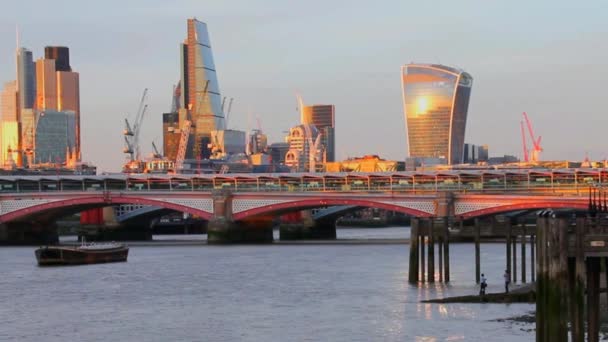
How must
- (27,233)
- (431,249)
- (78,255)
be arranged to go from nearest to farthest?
(431,249), (78,255), (27,233)

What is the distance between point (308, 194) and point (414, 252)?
40989mm

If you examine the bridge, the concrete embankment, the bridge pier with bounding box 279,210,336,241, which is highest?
the bridge

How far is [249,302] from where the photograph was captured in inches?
2222

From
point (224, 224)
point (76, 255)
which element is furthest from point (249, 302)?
point (224, 224)

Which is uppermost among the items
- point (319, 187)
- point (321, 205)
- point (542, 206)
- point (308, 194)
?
point (319, 187)

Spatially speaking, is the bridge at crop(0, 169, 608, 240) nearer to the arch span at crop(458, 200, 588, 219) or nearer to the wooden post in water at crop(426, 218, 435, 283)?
the arch span at crop(458, 200, 588, 219)

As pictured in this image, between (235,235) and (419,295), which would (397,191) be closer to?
(235,235)

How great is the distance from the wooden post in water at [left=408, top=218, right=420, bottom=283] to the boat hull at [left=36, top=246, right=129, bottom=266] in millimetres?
28727

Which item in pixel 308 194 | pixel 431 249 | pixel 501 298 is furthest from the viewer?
pixel 308 194

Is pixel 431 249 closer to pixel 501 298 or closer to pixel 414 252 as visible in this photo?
pixel 414 252

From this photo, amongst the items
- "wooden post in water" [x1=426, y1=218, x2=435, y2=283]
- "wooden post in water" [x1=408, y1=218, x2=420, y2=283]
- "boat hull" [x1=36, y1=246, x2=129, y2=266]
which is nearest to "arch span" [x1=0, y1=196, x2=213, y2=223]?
"boat hull" [x1=36, y1=246, x2=129, y2=266]

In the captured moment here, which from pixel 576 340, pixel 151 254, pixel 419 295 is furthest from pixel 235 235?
pixel 576 340

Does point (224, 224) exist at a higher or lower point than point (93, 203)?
lower

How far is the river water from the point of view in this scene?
4594 centimetres
